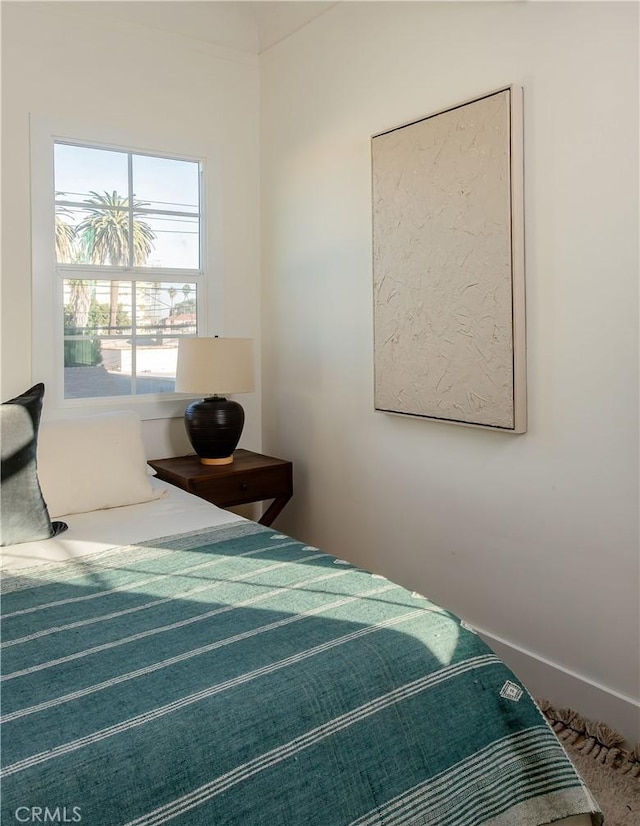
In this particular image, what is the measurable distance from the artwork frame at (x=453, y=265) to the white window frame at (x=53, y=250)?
1.05 m

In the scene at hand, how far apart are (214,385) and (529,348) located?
143 centimetres

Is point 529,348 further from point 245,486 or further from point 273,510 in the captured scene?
point 273,510

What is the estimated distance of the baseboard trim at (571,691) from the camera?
212cm

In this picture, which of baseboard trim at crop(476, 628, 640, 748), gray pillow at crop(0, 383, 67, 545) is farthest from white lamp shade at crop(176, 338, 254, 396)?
baseboard trim at crop(476, 628, 640, 748)

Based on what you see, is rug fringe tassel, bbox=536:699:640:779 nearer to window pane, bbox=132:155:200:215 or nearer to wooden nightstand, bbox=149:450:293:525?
wooden nightstand, bbox=149:450:293:525

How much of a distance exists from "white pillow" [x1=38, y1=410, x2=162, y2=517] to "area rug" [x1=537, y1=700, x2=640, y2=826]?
169cm

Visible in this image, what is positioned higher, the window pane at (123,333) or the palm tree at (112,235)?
the palm tree at (112,235)

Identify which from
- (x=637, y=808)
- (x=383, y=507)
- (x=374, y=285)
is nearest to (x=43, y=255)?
(x=374, y=285)

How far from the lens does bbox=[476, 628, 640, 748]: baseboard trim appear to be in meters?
2.12

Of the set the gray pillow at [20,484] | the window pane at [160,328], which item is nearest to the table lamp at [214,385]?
the window pane at [160,328]

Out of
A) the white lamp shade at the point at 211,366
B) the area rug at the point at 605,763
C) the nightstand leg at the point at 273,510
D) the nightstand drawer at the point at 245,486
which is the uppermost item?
the white lamp shade at the point at 211,366

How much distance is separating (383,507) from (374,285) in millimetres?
965

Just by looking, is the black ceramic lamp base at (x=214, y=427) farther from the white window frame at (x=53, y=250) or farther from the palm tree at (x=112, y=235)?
the palm tree at (x=112, y=235)

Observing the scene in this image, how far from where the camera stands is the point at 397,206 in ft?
8.99
